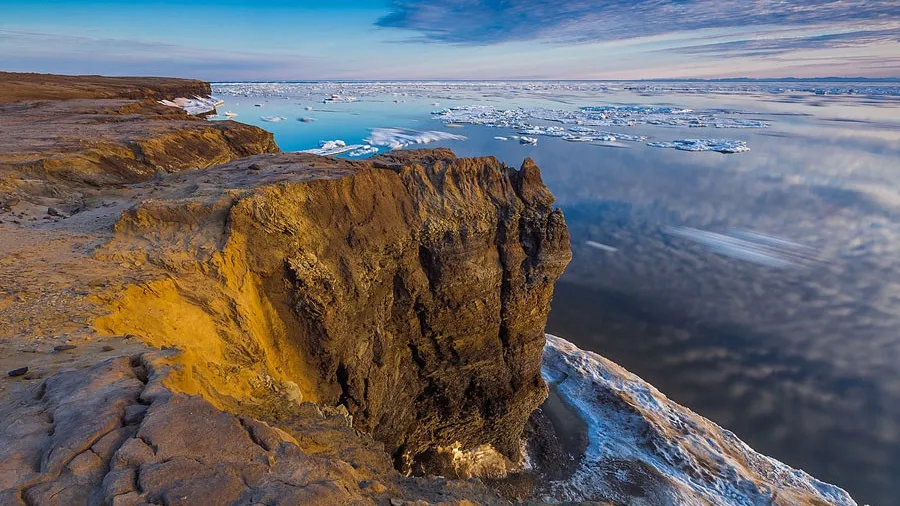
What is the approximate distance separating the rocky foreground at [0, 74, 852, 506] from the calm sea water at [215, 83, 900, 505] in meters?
3.06

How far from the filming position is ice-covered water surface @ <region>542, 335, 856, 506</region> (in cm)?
1435

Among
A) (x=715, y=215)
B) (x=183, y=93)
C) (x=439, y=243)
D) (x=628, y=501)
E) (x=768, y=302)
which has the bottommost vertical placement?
A: (x=628, y=501)

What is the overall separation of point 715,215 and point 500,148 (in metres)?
24.2

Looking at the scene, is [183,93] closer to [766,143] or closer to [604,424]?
[604,424]

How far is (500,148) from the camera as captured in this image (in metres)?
50.8

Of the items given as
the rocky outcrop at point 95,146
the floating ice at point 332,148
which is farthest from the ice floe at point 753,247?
the rocky outcrop at point 95,146

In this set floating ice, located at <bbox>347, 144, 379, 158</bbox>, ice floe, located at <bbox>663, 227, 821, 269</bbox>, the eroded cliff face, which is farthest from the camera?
floating ice, located at <bbox>347, 144, 379, 158</bbox>

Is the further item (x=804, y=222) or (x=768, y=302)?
(x=804, y=222)

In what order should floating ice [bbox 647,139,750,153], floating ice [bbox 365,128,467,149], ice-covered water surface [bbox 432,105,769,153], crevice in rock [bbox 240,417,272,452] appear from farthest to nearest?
1. ice-covered water surface [bbox 432,105,769,153]
2. floating ice [bbox 647,139,750,153]
3. floating ice [bbox 365,128,467,149]
4. crevice in rock [bbox 240,417,272,452]

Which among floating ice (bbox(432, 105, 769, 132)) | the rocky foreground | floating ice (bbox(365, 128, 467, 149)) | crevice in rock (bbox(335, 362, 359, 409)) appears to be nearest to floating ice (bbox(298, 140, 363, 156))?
floating ice (bbox(365, 128, 467, 149))

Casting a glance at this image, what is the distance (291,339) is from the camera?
395 inches

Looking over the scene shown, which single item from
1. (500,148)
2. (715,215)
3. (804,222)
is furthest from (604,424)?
(500,148)

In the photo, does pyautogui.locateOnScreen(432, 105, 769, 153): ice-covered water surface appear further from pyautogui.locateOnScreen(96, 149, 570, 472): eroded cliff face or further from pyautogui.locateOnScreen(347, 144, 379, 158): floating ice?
pyautogui.locateOnScreen(96, 149, 570, 472): eroded cliff face

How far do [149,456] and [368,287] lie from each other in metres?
7.49
